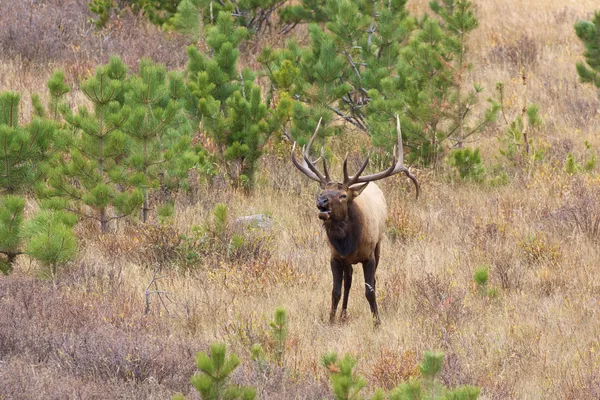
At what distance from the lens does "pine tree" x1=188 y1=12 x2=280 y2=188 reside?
390 inches

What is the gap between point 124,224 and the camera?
9.25m

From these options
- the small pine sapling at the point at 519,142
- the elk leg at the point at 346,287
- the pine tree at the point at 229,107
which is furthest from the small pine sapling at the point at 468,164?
the elk leg at the point at 346,287

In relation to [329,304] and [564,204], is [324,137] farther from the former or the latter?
[329,304]

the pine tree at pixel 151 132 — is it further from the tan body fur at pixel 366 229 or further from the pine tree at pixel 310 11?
the pine tree at pixel 310 11

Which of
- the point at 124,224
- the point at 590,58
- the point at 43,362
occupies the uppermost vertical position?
the point at 590,58

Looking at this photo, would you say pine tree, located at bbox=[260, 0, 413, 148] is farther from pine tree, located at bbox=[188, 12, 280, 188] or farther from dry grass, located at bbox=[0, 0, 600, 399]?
dry grass, located at bbox=[0, 0, 600, 399]

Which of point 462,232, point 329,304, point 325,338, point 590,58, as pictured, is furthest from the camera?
point 590,58

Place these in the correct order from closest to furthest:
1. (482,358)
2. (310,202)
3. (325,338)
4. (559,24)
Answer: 1. (482,358)
2. (325,338)
3. (310,202)
4. (559,24)

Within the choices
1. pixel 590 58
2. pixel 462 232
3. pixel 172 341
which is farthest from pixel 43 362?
pixel 590 58

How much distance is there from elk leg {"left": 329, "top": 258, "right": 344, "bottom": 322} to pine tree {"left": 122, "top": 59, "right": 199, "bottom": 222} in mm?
2130

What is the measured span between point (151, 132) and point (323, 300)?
229cm

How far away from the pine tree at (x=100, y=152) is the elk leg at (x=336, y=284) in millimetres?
2188

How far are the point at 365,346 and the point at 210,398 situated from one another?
2648 mm

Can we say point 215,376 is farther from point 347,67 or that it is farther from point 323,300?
point 347,67
